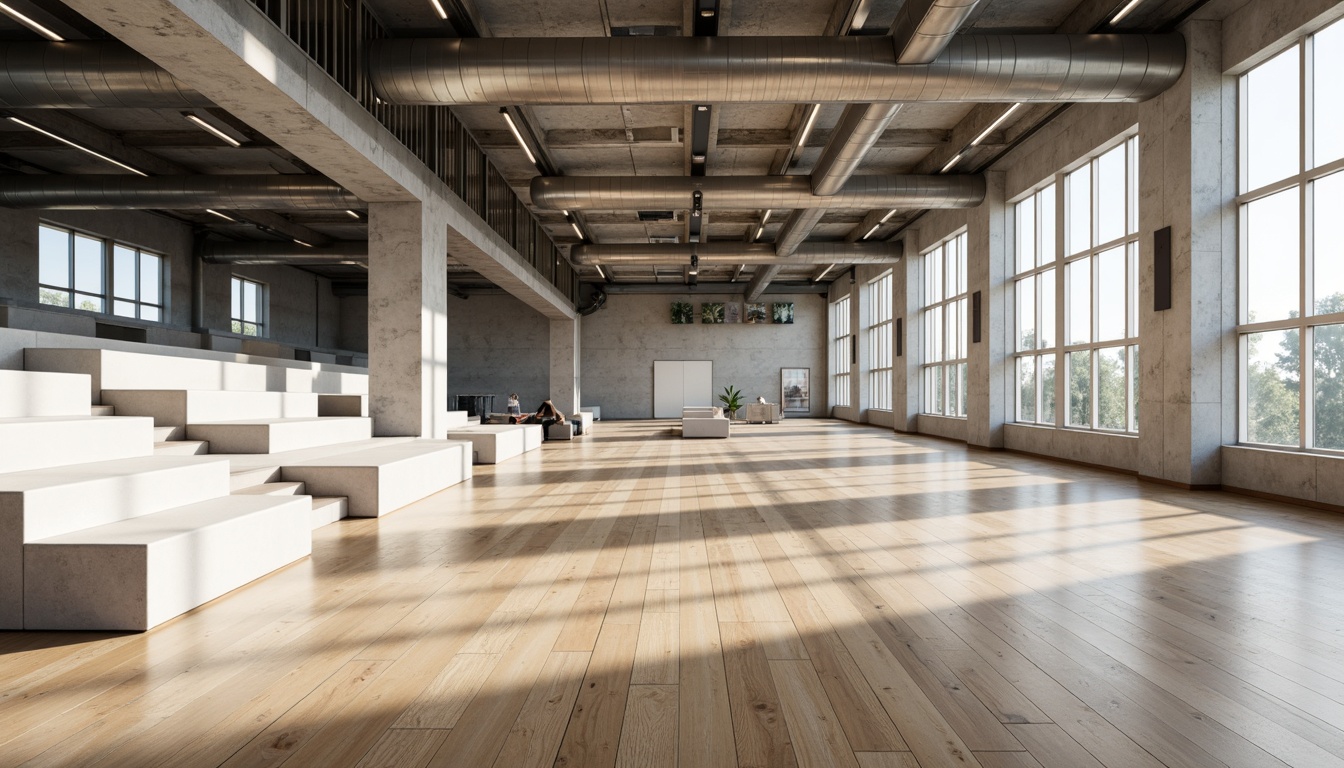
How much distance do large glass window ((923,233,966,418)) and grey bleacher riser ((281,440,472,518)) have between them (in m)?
11.3

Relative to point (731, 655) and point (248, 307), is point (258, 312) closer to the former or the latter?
point (248, 307)

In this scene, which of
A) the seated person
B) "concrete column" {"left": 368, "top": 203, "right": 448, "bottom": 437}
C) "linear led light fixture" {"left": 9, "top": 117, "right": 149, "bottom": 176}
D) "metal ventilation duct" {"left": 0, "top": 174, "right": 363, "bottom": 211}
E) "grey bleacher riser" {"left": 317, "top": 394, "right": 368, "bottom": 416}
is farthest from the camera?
the seated person

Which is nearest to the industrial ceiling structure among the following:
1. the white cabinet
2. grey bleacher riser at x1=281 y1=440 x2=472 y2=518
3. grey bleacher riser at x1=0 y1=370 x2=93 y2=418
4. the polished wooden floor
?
grey bleacher riser at x1=0 y1=370 x2=93 y2=418

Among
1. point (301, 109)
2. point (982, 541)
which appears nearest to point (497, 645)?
point (982, 541)

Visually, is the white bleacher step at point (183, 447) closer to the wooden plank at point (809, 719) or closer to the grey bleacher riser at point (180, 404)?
the grey bleacher riser at point (180, 404)

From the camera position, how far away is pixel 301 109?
599cm

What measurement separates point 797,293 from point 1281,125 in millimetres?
19177

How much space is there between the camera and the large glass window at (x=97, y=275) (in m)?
13.9

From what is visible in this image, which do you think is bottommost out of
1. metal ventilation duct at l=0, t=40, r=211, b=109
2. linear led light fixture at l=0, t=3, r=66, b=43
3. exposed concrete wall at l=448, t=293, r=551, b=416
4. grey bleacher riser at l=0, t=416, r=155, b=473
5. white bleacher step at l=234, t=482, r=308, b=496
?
white bleacher step at l=234, t=482, r=308, b=496

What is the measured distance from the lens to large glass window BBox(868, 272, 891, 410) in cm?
1969

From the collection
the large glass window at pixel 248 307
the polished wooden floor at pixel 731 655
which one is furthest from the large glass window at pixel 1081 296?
the large glass window at pixel 248 307

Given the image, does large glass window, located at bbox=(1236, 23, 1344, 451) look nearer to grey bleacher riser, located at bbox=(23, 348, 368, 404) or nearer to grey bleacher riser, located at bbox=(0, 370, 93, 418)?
grey bleacher riser, located at bbox=(0, 370, 93, 418)

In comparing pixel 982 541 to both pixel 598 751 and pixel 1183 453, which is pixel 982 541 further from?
pixel 1183 453

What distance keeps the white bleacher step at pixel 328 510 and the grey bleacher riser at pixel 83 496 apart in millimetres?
996
